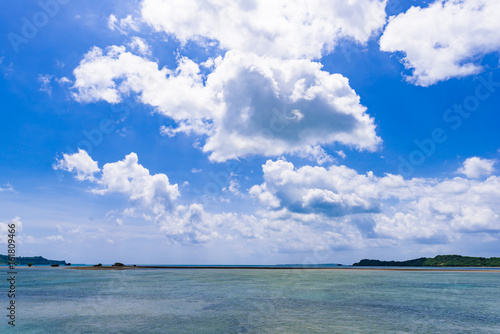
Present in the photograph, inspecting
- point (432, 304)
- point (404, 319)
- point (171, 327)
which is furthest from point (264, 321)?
point (432, 304)

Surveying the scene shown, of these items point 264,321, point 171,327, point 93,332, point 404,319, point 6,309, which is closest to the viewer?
point 93,332

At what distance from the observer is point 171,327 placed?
2991cm

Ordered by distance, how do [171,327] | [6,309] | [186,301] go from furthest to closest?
1. [186,301]
2. [6,309]
3. [171,327]

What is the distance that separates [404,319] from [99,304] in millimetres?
38372

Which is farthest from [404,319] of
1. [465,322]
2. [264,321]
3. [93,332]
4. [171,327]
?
[93,332]

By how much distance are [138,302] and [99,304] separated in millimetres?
5165

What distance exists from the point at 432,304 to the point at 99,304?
154ft

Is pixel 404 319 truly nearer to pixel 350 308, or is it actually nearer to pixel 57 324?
pixel 350 308

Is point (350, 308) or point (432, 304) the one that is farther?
point (432, 304)

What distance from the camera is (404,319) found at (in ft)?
114

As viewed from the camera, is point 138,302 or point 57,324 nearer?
point 57,324

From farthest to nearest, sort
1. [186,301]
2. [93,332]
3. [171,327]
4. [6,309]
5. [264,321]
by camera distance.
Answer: [186,301], [6,309], [264,321], [171,327], [93,332]

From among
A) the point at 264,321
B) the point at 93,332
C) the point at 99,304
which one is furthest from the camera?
the point at 99,304

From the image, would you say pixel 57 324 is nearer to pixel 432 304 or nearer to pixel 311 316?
pixel 311 316
